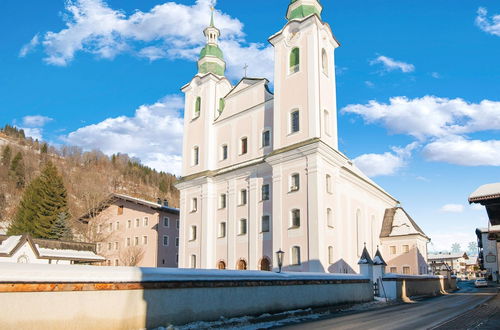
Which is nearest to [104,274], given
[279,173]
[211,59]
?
[279,173]

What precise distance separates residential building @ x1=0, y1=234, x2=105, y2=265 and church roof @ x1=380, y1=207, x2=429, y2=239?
28699 millimetres

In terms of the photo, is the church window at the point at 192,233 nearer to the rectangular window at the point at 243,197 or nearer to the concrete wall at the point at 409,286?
the rectangular window at the point at 243,197

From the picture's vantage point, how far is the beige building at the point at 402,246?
145 feet

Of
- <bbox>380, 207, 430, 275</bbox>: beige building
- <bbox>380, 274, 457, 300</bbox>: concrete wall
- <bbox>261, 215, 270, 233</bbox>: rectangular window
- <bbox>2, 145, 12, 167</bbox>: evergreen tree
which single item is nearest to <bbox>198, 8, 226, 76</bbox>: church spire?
<bbox>261, 215, 270, 233</bbox>: rectangular window

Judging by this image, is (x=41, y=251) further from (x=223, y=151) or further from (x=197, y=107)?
(x=197, y=107)

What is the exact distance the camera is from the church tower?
33094mm

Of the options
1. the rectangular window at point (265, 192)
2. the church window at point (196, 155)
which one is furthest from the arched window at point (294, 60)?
the church window at point (196, 155)

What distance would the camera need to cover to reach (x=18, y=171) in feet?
341

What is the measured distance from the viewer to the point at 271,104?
37094mm

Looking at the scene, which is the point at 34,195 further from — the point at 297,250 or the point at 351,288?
the point at 351,288

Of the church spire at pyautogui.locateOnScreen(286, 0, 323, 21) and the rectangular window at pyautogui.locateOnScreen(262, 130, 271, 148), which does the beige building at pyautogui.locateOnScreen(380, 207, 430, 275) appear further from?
the church spire at pyautogui.locateOnScreen(286, 0, 323, 21)

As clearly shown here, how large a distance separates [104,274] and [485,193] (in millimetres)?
13953

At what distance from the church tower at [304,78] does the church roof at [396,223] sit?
622 inches

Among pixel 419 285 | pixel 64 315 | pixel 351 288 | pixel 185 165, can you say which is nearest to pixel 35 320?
pixel 64 315
